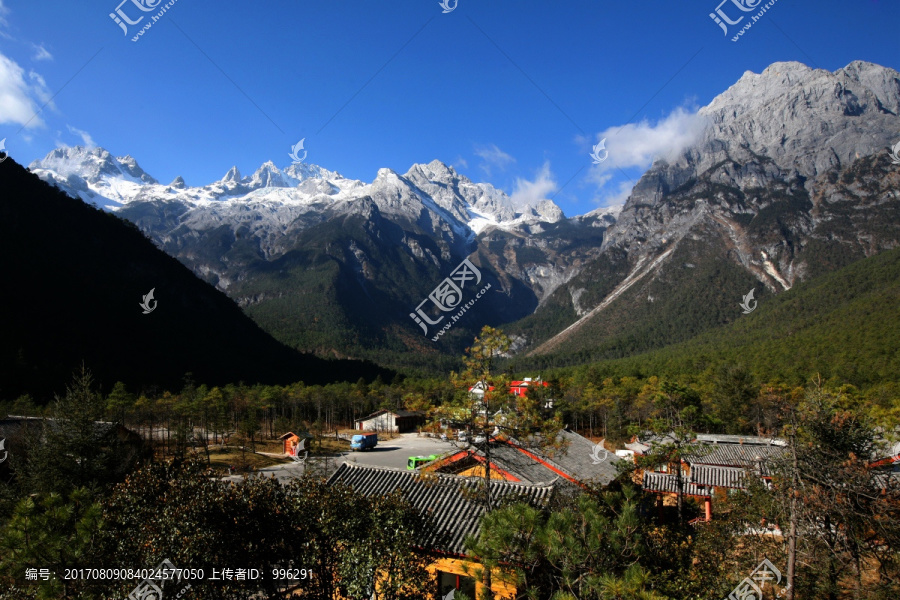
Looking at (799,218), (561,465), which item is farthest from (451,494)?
(799,218)

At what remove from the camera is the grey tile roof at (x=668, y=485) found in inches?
1051

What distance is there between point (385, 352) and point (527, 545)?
564 ft

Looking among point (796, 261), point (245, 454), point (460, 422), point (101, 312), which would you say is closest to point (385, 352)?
point (101, 312)

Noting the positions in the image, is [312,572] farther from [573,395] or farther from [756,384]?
[573,395]

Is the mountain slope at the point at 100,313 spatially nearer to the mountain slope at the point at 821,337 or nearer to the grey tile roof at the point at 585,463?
the grey tile roof at the point at 585,463

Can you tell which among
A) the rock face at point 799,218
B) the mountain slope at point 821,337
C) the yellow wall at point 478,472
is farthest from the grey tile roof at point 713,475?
the rock face at point 799,218

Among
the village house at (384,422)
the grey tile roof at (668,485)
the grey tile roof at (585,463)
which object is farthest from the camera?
the village house at (384,422)

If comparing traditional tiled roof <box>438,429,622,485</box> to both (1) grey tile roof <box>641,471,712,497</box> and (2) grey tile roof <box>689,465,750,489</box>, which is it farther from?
(2) grey tile roof <box>689,465,750,489</box>

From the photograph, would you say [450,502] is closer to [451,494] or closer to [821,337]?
[451,494]

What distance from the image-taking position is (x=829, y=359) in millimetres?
61000

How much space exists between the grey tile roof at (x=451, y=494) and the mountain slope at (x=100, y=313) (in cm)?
5683

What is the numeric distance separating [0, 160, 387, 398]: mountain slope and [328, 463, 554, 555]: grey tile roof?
186ft

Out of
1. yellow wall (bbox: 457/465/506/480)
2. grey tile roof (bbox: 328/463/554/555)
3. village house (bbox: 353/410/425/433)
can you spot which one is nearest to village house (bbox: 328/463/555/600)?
grey tile roof (bbox: 328/463/554/555)

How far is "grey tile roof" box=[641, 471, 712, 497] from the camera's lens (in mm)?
26688
